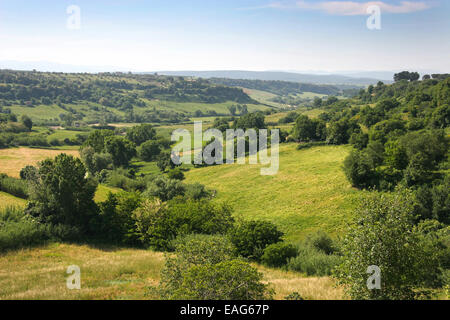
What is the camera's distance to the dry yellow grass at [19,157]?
84500mm

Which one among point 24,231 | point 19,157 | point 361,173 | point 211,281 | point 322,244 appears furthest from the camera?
point 19,157

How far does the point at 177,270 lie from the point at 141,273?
10.7 m

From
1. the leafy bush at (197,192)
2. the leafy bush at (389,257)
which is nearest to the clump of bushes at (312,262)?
the leafy bush at (389,257)

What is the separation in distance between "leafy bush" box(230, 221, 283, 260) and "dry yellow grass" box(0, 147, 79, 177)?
67.8 meters

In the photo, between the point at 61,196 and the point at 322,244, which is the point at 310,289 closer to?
the point at 322,244

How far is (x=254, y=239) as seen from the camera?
30.7m

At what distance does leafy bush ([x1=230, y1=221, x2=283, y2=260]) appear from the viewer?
30375 millimetres

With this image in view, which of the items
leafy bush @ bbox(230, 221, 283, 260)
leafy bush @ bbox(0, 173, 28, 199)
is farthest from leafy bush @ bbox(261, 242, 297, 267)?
leafy bush @ bbox(0, 173, 28, 199)

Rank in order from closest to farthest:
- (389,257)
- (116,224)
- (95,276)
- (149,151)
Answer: (389,257), (95,276), (116,224), (149,151)

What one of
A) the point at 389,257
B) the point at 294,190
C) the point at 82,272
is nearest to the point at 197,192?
the point at 294,190

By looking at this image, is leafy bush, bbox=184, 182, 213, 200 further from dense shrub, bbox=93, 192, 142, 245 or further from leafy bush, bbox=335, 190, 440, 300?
leafy bush, bbox=335, 190, 440, 300

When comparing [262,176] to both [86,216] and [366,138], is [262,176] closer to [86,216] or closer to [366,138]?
[366,138]

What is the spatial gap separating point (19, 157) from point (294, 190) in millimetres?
90406

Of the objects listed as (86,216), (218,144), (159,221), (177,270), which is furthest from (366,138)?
(177,270)
